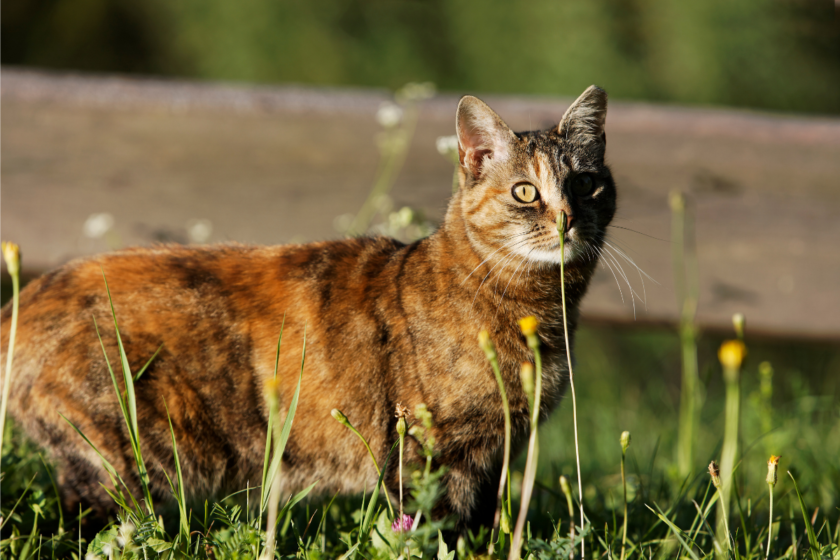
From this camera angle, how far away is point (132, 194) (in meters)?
2.80

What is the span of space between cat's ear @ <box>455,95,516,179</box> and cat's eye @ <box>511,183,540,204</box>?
0.43 ft

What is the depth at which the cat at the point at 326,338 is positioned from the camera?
1.87m

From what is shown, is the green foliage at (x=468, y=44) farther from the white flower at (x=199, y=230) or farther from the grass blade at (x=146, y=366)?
the grass blade at (x=146, y=366)

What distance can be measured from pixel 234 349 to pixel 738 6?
4.20 meters

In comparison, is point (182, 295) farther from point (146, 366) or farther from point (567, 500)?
point (567, 500)

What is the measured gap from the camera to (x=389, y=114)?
270 centimetres

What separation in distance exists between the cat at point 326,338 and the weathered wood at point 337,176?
0.75 meters

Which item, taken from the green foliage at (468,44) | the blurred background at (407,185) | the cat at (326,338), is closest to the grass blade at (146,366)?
the cat at (326,338)

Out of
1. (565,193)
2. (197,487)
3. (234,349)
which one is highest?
(565,193)

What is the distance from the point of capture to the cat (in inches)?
73.5

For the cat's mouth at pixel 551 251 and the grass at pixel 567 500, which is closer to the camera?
the grass at pixel 567 500

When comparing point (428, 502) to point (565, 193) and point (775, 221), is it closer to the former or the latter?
point (565, 193)

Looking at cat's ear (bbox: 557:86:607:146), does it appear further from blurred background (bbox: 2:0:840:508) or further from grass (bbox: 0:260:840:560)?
grass (bbox: 0:260:840:560)

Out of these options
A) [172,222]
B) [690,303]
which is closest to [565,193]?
[690,303]
